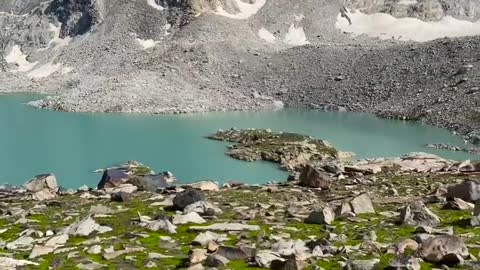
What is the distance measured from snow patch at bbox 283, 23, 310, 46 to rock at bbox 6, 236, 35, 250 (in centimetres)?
10207

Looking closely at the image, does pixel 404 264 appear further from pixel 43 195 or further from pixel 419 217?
pixel 43 195

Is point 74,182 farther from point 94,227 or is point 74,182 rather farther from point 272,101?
point 272,101

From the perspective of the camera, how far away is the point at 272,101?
87.1 m

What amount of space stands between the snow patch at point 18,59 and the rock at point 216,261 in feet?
378

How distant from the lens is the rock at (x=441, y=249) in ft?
36.2

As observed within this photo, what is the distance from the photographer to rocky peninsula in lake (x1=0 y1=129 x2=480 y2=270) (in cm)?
1141

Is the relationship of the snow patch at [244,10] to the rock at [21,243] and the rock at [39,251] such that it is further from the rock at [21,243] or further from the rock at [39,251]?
the rock at [39,251]

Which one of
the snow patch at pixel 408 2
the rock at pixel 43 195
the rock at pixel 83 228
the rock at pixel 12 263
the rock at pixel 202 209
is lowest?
the rock at pixel 43 195

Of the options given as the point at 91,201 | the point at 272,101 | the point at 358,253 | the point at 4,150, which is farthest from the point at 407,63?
the point at 358,253

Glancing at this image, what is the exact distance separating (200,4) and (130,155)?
74306 millimetres

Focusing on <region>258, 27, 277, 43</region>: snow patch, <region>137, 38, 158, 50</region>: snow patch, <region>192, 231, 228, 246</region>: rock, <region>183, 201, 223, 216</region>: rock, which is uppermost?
<region>258, 27, 277, 43</region>: snow patch

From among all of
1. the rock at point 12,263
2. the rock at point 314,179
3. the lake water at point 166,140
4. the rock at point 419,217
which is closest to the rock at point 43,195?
the rock at point 314,179

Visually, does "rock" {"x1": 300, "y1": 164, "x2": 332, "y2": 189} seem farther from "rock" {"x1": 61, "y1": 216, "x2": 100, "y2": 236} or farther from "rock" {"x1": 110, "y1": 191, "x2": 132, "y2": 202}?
"rock" {"x1": 61, "y1": 216, "x2": 100, "y2": 236}

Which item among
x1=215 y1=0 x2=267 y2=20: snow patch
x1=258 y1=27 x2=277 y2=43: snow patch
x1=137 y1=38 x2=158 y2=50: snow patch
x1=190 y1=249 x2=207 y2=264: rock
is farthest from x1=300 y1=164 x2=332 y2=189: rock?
x1=215 y1=0 x2=267 y2=20: snow patch
